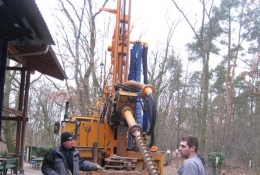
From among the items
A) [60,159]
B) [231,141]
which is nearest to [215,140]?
[231,141]

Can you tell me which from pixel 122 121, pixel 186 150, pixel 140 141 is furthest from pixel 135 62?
pixel 186 150

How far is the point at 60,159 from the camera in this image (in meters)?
5.24

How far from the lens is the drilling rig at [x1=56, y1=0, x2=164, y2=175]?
27.3 ft

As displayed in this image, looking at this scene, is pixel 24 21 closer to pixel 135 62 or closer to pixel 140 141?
pixel 140 141

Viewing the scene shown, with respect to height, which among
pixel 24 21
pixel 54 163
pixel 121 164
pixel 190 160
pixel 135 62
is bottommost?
pixel 121 164

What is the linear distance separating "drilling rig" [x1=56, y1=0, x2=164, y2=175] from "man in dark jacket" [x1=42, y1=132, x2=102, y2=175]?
2.50 metres

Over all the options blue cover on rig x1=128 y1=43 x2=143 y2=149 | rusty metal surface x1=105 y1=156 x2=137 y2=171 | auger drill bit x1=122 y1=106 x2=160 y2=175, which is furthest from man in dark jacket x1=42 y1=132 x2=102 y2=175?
blue cover on rig x1=128 y1=43 x2=143 y2=149

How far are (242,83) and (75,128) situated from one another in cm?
2636

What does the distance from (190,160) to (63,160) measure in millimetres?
1986

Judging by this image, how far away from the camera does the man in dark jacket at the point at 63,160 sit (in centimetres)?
521

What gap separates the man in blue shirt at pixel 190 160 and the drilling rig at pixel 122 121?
3745mm

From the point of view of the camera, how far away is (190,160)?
4047mm

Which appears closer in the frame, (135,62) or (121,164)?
(121,164)

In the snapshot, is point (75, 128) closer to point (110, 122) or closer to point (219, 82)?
point (110, 122)
